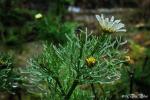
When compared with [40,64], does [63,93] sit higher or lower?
lower

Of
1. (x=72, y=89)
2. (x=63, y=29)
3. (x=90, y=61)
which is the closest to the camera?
(x=90, y=61)

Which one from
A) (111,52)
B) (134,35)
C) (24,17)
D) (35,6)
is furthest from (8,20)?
(111,52)

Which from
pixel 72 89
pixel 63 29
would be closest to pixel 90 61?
pixel 72 89

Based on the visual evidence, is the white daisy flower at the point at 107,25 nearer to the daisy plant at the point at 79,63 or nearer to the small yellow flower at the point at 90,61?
the daisy plant at the point at 79,63

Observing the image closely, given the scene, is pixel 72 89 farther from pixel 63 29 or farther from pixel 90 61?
pixel 63 29

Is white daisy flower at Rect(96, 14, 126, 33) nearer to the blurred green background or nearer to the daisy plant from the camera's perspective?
the daisy plant

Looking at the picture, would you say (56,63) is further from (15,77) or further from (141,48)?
(141,48)

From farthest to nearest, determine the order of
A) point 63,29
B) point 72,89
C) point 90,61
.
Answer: point 63,29 < point 72,89 < point 90,61

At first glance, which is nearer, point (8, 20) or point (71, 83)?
point (71, 83)
